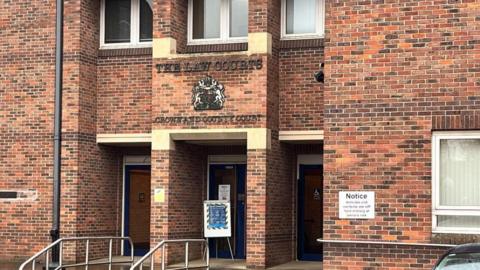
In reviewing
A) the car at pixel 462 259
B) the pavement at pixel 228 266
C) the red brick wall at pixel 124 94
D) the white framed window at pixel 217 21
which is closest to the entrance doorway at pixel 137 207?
the red brick wall at pixel 124 94

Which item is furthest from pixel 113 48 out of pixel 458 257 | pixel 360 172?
pixel 458 257

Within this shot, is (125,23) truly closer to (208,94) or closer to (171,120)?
(171,120)

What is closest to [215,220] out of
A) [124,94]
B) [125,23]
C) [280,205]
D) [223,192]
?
[223,192]

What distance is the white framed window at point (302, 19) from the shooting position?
17906 mm

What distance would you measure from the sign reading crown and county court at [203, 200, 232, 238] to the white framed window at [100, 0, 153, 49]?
160 inches

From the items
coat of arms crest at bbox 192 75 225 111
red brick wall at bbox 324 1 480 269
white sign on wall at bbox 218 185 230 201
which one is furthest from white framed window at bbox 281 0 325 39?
red brick wall at bbox 324 1 480 269

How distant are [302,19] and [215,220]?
16.5 ft

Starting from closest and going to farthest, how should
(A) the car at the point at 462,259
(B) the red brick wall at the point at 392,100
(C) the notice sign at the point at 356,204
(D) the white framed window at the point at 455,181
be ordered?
(A) the car at the point at 462,259, (D) the white framed window at the point at 455,181, (B) the red brick wall at the point at 392,100, (C) the notice sign at the point at 356,204

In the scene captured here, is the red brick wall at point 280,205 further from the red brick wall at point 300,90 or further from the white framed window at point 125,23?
the white framed window at point 125,23

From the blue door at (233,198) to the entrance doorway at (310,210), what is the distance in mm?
1464

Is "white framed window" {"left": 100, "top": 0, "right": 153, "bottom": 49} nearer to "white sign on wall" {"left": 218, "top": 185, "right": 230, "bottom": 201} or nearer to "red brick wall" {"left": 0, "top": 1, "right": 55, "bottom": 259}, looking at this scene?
"red brick wall" {"left": 0, "top": 1, "right": 55, "bottom": 259}

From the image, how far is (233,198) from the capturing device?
1998cm

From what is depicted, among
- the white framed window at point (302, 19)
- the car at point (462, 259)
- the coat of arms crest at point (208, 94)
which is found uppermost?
the white framed window at point (302, 19)

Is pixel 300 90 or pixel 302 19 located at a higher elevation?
pixel 302 19
